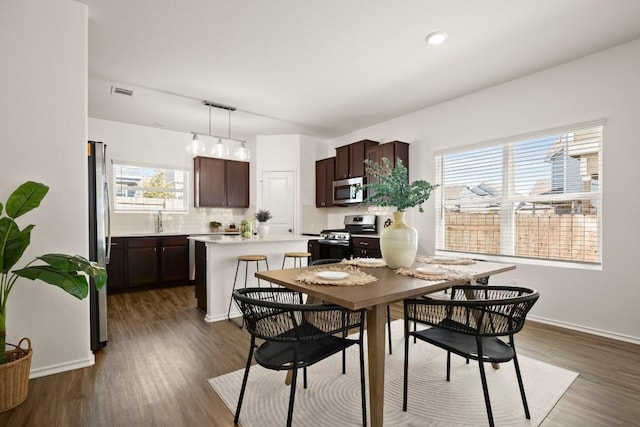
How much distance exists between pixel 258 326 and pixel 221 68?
2.95 meters

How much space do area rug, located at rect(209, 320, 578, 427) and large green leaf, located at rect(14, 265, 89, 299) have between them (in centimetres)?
104

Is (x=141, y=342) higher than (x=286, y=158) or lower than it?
lower

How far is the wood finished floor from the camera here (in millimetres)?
1810

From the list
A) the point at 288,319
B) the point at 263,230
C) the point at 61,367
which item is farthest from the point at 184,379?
the point at 263,230

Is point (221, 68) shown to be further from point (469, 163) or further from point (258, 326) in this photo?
point (469, 163)

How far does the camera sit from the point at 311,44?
3006 mm

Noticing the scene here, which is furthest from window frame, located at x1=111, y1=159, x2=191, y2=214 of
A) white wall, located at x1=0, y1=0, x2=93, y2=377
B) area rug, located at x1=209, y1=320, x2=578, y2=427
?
area rug, located at x1=209, y1=320, x2=578, y2=427

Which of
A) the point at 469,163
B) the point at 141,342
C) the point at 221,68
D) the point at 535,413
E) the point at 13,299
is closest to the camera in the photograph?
the point at 535,413

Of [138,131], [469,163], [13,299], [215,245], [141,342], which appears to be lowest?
[141,342]

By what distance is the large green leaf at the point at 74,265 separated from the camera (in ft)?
6.40

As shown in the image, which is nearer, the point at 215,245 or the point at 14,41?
the point at 14,41

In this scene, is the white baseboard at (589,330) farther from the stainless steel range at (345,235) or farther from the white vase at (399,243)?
the stainless steel range at (345,235)

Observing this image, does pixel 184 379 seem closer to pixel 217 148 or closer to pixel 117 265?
pixel 217 148

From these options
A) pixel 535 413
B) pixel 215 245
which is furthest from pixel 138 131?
pixel 535 413
